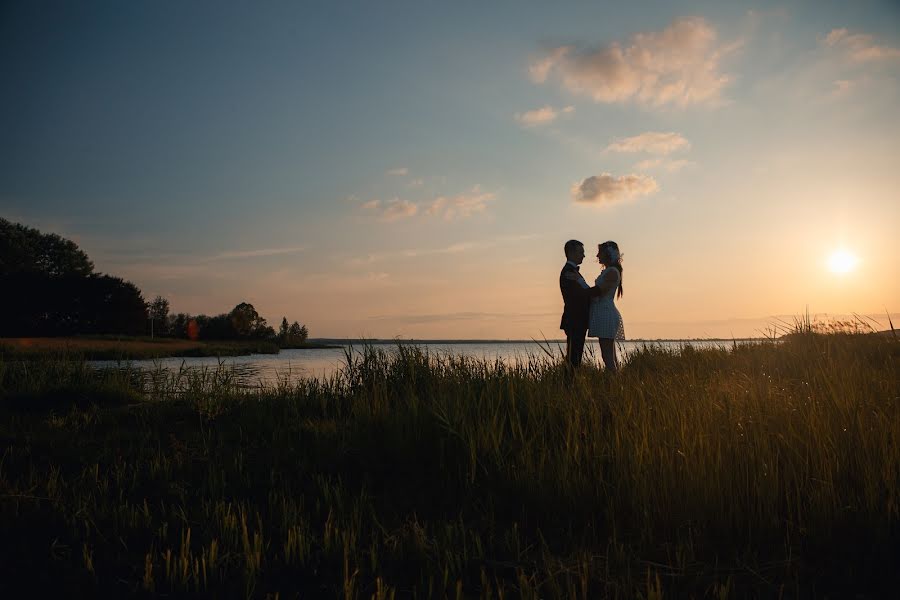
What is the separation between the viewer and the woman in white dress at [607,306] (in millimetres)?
8375

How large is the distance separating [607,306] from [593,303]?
0.75 ft

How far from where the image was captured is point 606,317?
332 inches

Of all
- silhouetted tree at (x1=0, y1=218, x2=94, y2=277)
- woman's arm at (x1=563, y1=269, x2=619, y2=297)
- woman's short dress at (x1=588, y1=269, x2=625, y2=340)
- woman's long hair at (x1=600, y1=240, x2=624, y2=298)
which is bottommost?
woman's short dress at (x1=588, y1=269, x2=625, y2=340)

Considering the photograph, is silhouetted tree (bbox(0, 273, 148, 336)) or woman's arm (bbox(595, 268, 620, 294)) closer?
woman's arm (bbox(595, 268, 620, 294))

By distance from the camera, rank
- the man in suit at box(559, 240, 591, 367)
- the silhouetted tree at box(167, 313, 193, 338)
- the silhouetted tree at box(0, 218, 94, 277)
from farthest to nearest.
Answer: the silhouetted tree at box(167, 313, 193, 338) < the silhouetted tree at box(0, 218, 94, 277) < the man in suit at box(559, 240, 591, 367)

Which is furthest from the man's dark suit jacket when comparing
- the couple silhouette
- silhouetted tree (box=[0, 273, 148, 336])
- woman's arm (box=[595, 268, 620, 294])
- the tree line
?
silhouetted tree (box=[0, 273, 148, 336])

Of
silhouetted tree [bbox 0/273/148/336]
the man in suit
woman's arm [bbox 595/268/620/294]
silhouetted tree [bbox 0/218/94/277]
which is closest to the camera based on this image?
woman's arm [bbox 595/268/620/294]

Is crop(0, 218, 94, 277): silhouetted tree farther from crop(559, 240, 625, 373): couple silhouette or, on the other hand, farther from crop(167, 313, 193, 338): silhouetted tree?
crop(559, 240, 625, 373): couple silhouette

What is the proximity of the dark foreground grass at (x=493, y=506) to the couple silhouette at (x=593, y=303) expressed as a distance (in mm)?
3721

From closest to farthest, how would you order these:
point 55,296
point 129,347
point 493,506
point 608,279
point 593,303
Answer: point 493,506, point 608,279, point 593,303, point 129,347, point 55,296

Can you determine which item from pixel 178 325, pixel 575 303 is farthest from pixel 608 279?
pixel 178 325

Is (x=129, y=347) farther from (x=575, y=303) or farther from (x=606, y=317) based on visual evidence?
(x=606, y=317)

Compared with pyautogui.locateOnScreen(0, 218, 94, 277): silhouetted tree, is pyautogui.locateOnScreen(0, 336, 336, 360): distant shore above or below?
below

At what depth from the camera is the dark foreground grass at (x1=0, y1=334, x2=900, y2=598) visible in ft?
7.53
